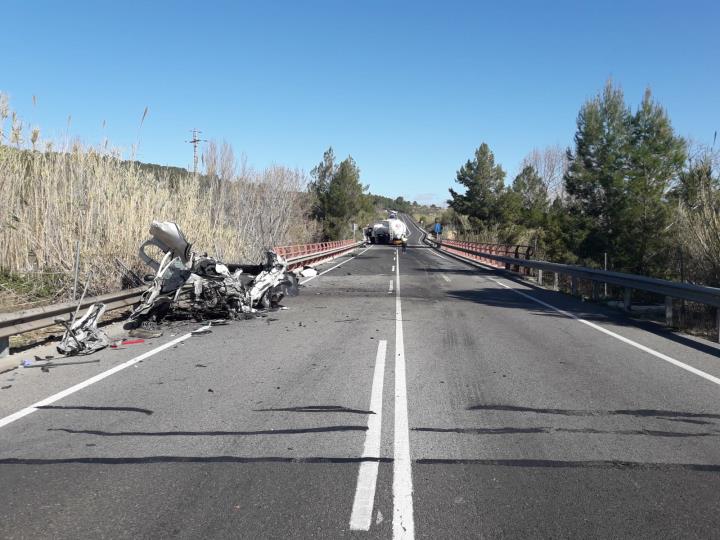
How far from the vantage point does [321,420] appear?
18.0 ft

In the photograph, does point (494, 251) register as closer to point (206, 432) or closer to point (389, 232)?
point (389, 232)

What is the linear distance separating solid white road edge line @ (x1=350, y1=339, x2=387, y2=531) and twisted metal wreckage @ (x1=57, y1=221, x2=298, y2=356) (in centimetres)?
488

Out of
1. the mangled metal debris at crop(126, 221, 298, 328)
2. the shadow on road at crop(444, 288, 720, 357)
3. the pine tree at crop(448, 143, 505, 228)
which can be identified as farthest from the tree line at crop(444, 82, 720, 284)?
the pine tree at crop(448, 143, 505, 228)

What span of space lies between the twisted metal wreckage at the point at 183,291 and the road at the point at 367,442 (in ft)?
2.81

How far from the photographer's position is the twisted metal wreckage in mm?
8914

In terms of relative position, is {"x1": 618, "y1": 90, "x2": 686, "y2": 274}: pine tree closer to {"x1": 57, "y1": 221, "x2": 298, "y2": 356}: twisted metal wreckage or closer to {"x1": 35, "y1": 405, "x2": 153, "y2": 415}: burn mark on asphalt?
{"x1": 57, "y1": 221, "x2": 298, "y2": 356}: twisted metal wreckage

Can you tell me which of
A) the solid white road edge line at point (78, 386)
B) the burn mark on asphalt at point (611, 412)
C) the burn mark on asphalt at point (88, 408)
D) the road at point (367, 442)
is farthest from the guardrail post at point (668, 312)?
the burn mark on asphalt at point (88, 408)

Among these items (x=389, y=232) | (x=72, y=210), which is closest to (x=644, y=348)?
(x=72, y=210)

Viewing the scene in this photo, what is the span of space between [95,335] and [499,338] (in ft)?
20.9

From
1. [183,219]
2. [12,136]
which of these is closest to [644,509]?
[12,136]

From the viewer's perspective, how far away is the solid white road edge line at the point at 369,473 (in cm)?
362

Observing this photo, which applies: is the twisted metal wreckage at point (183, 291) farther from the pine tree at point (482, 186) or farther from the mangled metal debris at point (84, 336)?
the pine tree at point (482, 186)

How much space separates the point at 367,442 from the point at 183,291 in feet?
24.2

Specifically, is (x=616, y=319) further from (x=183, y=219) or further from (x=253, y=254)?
(x=253, y=254)
